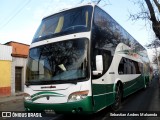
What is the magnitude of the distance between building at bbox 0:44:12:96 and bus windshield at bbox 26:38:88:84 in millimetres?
16270

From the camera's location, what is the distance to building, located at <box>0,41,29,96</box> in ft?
78.8

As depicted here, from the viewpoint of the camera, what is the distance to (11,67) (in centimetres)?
2520

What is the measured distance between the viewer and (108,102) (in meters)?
9.17

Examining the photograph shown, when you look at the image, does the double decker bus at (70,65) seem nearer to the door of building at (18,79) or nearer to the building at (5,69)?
the building at (5,69)

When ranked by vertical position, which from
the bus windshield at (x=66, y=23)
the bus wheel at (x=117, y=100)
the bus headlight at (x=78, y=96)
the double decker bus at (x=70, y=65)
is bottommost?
the bus wheel at (x=117, y=100)

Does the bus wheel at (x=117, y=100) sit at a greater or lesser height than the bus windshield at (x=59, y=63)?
lesser

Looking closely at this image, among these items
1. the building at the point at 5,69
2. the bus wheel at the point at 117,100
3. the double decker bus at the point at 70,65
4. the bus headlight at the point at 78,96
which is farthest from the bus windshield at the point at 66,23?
the building at the point at 5,69

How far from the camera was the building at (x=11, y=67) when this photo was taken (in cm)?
2402

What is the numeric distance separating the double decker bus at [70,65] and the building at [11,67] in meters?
15.7

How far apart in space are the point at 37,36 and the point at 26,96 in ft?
7.13

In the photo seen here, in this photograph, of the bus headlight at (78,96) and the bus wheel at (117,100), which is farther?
the bus wheel at (117,100)

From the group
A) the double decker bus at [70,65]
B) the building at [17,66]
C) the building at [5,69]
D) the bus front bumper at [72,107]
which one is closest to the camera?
the bus front bumper at [72,107]

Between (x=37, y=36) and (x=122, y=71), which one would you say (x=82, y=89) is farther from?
(x=122, y=71)

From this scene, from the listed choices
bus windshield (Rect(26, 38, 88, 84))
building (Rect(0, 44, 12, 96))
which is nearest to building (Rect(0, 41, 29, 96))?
building (Rect(0, 44, 12, 96))
